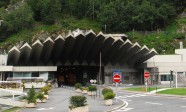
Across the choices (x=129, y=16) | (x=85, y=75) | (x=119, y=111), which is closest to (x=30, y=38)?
(x=85, y=75)

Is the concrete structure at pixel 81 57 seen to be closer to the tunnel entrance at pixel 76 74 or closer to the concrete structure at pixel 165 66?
the tunnel entrance at pixel 76 74

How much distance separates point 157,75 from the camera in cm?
7306

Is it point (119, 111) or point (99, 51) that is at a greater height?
point (99, 51)

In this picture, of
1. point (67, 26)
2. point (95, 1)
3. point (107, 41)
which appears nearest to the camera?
point (107, 41)

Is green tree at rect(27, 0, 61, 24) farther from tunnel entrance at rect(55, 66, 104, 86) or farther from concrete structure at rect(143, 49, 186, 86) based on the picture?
concrete structure at rect(143, 49, 186, 86)

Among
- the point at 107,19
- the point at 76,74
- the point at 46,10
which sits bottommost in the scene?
the point at 76,74

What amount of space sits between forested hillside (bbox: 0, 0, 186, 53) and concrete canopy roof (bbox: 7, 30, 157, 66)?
2782 cm

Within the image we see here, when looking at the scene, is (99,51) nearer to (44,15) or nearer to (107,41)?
(107,41)

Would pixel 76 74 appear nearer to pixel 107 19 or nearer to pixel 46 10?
pixel 107 19

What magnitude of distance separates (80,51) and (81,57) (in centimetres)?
328

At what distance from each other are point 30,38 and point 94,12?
31343mm

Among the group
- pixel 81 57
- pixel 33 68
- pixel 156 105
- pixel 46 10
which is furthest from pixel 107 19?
pixel 156 105

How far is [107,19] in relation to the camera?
10775 cm

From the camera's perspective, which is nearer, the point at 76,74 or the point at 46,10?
the point at 76,74
